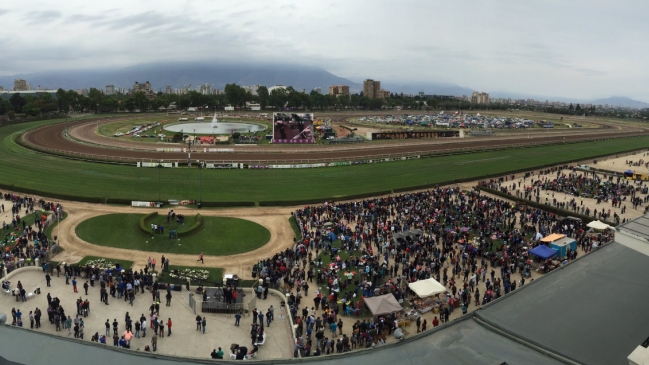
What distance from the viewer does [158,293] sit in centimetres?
2081

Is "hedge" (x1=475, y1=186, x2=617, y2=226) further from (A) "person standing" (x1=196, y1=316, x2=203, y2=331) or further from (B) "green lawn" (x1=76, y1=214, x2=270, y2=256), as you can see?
(A) "person standing" (x1=196, y1=316, x2=203, y2=331)

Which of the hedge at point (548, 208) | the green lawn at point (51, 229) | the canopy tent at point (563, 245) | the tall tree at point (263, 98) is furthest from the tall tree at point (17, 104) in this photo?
the canopy tent at point (563, 245)

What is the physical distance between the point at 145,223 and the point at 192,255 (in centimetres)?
701

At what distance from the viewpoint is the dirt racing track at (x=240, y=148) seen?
60.3 metres

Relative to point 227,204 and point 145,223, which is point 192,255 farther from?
point 227,204

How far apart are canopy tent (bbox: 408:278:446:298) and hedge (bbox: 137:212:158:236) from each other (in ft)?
A: 61.3

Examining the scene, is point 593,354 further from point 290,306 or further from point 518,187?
point 518,187

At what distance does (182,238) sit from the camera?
3012 centimetres

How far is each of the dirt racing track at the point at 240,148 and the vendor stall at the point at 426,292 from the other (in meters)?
38.8

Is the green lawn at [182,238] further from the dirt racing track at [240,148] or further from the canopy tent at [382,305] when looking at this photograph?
the dirt racing track at [240,148]

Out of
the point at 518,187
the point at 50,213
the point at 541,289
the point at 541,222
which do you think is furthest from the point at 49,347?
the point at 518,187

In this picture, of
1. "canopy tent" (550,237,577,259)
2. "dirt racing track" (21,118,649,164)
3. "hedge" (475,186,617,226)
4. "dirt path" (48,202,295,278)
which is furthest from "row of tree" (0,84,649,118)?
"canopy tent" (550,237,577,259)

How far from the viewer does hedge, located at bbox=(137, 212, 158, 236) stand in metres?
30.6

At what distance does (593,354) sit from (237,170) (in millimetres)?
43892
